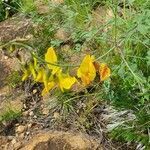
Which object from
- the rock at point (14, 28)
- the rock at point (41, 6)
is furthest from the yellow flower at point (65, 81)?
the rock at point (41, 6)

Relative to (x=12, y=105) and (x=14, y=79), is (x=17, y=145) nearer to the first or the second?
(x=12, y=105)

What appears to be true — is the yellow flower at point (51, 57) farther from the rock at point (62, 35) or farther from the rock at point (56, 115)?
the rock at point (62, 35)

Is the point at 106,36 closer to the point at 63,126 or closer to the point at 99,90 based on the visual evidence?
the point at 99,90

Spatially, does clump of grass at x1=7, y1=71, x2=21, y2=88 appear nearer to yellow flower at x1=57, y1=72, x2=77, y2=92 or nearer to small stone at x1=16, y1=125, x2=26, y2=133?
small stone at x1=16, y1=125, x2=26, y2=133

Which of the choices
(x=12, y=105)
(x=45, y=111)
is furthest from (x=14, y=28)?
(x=45, y=111)

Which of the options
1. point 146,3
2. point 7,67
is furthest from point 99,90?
point 7,67

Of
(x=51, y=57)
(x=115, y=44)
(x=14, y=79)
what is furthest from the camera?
(x=14, y=79)

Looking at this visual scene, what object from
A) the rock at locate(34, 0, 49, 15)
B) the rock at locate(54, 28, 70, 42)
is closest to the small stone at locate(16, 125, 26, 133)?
the rock at locate(54, 28, 70, 42)
